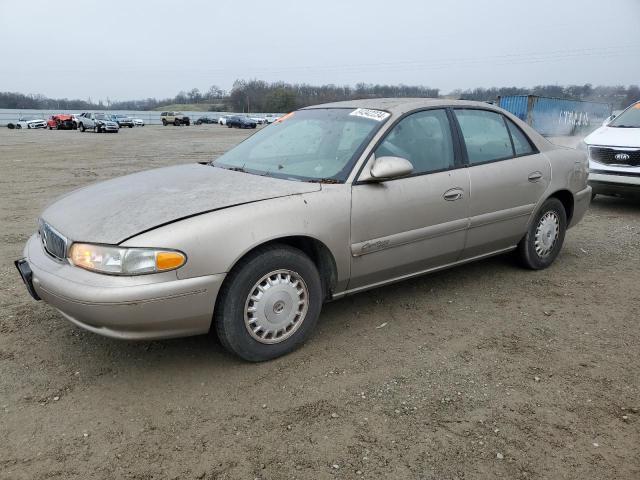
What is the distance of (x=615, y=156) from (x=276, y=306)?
6.59 metres

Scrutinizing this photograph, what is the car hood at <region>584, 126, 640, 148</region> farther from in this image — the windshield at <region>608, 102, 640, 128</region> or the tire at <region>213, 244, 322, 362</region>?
the tire at <region>213, 244, 322, 362</region>

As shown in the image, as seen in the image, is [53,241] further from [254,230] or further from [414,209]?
[414,209]

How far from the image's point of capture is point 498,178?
13.2ft

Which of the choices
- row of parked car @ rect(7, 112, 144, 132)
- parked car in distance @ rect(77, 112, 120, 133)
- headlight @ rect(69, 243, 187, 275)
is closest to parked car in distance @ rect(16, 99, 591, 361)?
headlight @ rect(69, 243, 187, 275)

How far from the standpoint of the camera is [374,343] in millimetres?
3297

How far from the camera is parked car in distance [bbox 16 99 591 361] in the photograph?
103 inches

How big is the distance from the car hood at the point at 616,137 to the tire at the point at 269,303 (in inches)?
251

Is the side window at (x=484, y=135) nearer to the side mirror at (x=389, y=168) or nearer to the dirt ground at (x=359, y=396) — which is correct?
the side mirror at (x=389, y=168)

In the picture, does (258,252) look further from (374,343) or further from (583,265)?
(583,265)

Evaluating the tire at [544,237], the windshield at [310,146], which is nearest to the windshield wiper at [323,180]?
the windshield at [310,146]

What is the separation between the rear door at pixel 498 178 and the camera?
392cm

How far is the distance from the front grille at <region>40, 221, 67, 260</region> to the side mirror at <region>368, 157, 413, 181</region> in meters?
1.86

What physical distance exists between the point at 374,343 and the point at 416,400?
0.68 m

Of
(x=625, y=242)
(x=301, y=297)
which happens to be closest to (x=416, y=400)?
(x=301, y=297)
